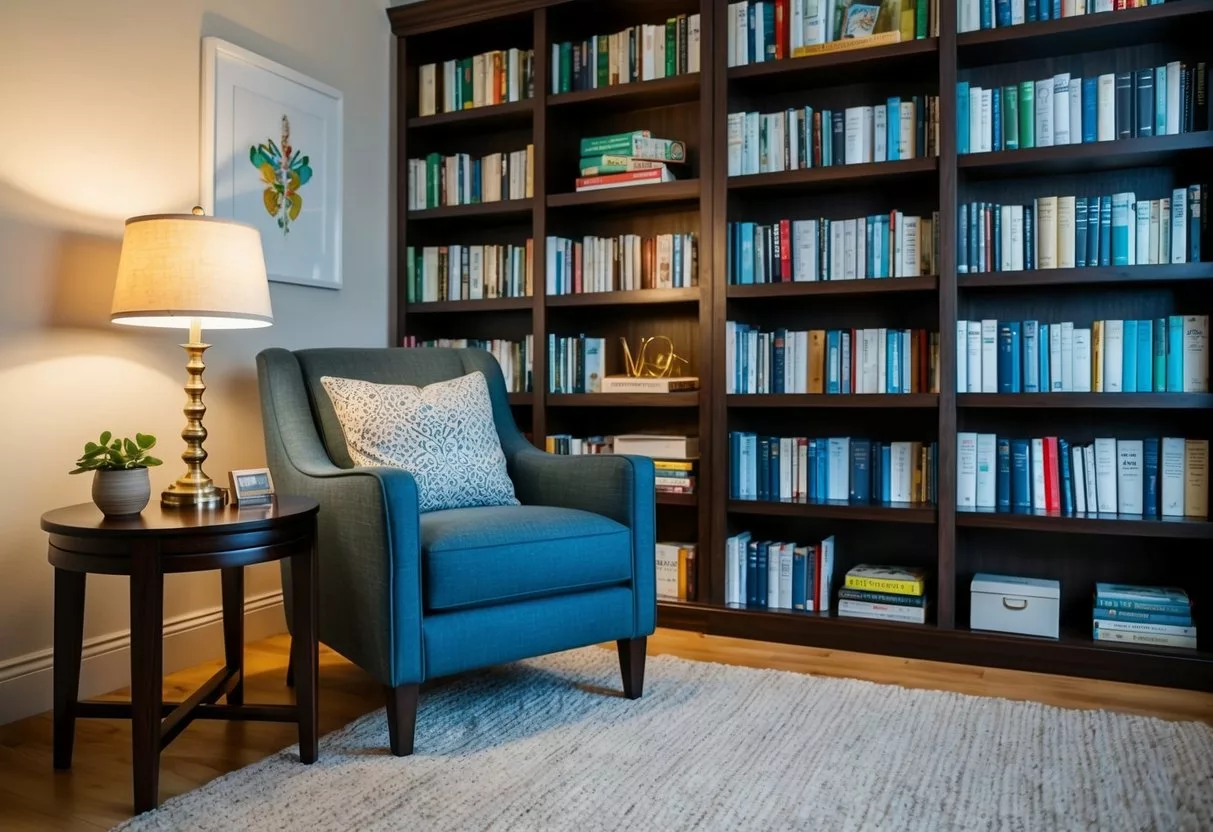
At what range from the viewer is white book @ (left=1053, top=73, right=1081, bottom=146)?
2691 mm

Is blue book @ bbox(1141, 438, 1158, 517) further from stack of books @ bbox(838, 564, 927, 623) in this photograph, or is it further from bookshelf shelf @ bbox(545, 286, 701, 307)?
bookshelf shelf @ bbox(545, 286, 701, 307)

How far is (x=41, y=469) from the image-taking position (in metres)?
2.32

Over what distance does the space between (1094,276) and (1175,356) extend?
0.31 meters

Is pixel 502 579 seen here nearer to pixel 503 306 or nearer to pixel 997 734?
pixel 997 734

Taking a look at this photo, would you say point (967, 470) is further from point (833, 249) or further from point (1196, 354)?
point (833, 249)

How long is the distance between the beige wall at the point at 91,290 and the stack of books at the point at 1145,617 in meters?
2.49

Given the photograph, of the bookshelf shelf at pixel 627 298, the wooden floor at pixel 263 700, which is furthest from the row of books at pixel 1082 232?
the wooden floor at pixel 263 700

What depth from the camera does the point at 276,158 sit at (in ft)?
9.84

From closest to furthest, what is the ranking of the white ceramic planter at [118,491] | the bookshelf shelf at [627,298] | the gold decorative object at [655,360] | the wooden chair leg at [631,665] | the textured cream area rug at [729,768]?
the textured cream area rug at [729,768]
the white ceramic planter at [118,491]
the wooden chair leg at [631,665]
the bookshelf shelf at [627,298]
the gold decorative object at [655,360]

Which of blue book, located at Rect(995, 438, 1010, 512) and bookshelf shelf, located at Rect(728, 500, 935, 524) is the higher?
blue book, located at Rect(995, 438, 1010, 512)

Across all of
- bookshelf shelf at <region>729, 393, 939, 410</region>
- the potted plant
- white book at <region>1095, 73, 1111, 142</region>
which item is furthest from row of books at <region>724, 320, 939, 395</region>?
the potted plant

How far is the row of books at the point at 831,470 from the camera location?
9.59ft

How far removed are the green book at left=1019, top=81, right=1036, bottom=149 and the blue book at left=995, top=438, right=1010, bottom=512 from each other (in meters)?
0.86

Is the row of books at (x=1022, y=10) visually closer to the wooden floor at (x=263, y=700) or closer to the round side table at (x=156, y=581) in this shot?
the wooden floor at (x=263, y=700)
